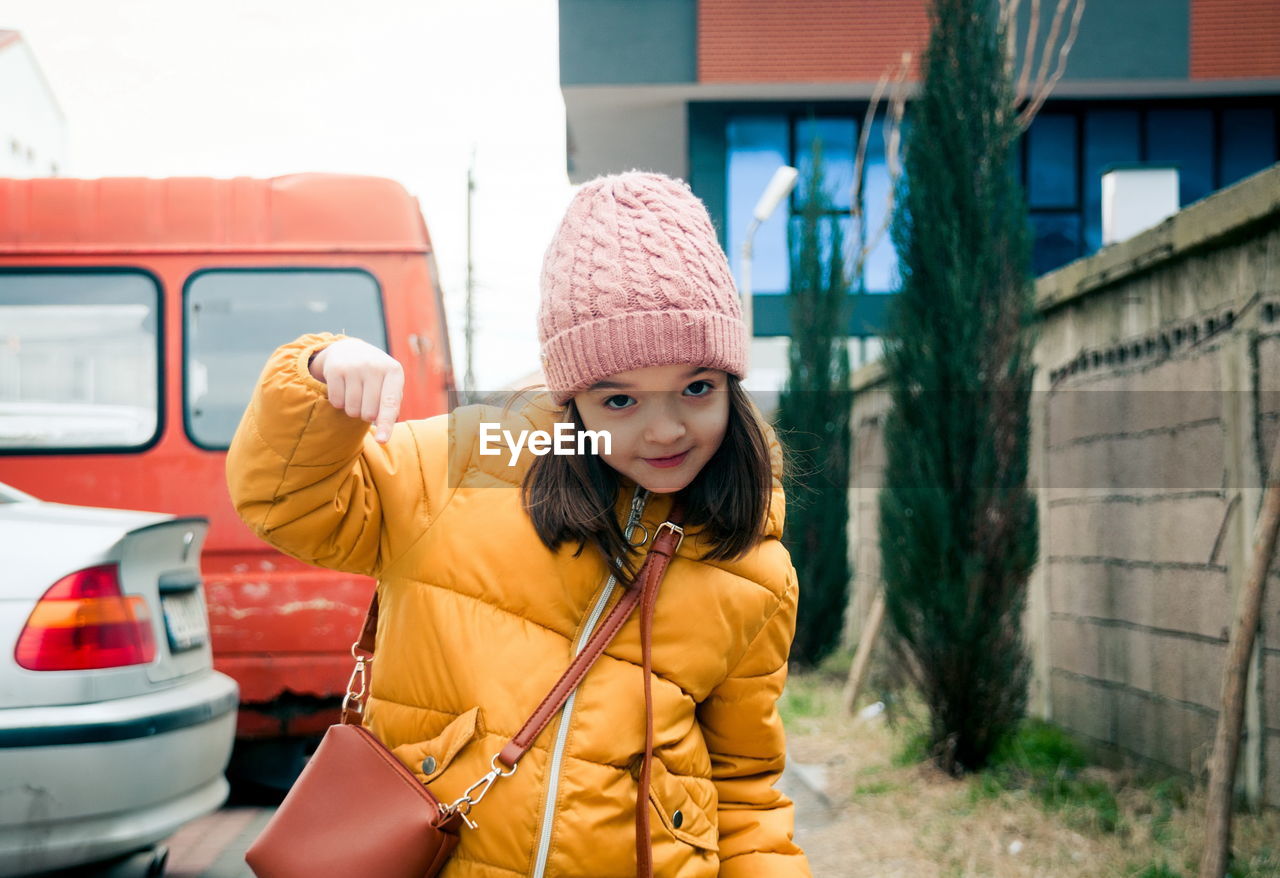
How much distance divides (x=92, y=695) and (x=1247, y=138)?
1941cm

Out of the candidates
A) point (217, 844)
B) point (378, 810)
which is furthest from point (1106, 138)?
point (378, 810)

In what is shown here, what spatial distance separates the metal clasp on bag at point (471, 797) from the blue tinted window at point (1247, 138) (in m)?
19.7

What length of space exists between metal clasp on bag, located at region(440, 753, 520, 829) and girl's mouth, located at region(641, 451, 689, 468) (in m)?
0.45

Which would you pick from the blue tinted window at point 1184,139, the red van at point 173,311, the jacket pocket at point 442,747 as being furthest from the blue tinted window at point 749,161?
the jacket pocket at point 442,747

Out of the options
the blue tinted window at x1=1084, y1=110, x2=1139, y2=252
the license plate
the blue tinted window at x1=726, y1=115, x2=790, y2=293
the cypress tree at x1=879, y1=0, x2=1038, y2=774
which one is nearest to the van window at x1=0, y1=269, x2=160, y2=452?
the license plate

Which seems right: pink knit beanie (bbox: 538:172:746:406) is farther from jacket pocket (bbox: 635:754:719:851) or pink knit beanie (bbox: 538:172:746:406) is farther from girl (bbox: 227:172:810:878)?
jacket pocket (bbox: 635:754:719:851)

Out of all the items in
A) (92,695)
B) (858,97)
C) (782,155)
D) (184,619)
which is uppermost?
(858,97)

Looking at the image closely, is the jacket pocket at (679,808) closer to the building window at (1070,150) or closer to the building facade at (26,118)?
the building window at (1070,150)

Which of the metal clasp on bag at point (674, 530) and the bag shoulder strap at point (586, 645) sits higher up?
the metal clasp on bag at point (674, 530)

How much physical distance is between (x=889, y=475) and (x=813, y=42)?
43.4ft

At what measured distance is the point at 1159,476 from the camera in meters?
4.62

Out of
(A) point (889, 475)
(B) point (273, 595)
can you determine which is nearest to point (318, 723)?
(B) point (273, 595)

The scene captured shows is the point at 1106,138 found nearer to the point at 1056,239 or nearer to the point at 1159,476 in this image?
the point at 1056,239

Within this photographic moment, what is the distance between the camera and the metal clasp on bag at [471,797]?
1.49m
